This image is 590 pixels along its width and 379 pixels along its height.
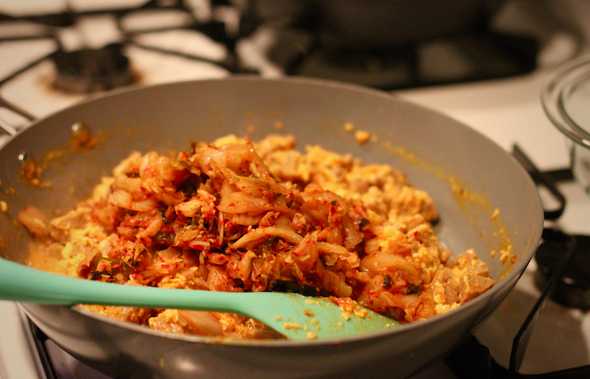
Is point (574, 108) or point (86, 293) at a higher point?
point (86, 293)

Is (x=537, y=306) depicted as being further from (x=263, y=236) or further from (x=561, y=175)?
(x=561, y=175)

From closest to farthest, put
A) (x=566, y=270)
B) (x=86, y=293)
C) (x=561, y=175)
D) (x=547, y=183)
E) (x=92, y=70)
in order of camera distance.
A: (x=86, y=293)
(x=566, y=270)
(x=547, y=183)
(x=561, y=175)
(x=92, y=70)

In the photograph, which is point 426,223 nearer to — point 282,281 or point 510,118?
point 282,281

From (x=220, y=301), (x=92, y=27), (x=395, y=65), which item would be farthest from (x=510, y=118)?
(x=92, y=27)

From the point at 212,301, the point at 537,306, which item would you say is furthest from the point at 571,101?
the point at 212,301

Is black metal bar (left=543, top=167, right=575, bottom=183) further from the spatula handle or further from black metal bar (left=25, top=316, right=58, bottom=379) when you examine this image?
black metal bar (left=25, top=316, right=58, bottom=379)

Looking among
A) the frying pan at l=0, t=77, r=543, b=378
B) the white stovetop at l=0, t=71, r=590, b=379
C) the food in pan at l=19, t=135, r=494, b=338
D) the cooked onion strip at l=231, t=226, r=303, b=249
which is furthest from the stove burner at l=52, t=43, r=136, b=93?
the cooked onion strip at l=231, t=226, r=303, b=249

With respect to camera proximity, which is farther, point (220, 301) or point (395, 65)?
point (395, 65)
